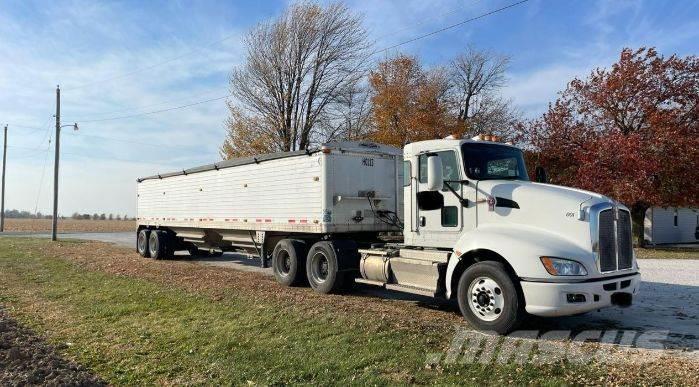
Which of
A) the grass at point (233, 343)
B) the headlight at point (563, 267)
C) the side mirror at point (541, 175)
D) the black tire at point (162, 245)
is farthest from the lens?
the black tire at point (162, 245)

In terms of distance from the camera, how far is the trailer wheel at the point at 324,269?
10.3 meters

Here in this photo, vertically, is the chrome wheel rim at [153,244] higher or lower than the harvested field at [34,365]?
higher

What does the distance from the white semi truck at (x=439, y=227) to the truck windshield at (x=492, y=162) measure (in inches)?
0.8

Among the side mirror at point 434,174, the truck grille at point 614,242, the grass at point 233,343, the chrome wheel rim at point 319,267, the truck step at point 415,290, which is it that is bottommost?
the grass at point 233,343

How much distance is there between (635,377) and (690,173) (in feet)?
65.5

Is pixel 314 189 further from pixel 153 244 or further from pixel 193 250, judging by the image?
pixel 153 244

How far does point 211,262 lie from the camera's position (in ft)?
57.1

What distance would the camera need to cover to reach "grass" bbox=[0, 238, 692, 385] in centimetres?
540

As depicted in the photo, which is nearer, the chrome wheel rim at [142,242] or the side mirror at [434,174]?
the side mirror at [434,174]

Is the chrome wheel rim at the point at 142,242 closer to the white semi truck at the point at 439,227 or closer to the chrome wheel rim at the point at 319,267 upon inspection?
the white semi truck at the point at 439,227

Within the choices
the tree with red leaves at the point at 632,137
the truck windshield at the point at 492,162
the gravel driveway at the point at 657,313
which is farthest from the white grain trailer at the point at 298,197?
the tree with red leaves at the point at 632,137

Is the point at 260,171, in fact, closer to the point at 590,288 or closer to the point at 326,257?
the point at 326,257

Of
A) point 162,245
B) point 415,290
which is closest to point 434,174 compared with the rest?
point 415,290

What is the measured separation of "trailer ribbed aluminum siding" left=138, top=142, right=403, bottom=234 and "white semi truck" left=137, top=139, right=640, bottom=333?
25mm
